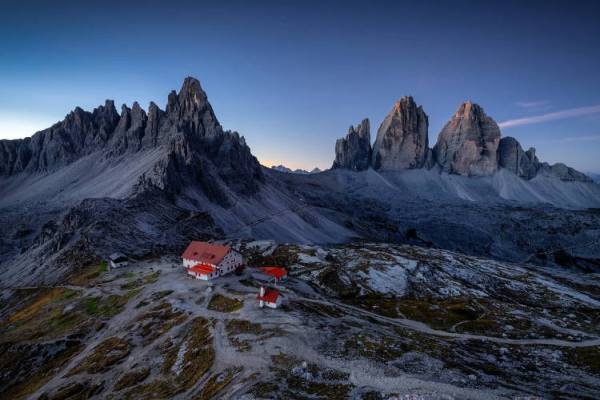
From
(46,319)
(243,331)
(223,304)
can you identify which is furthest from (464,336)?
(46,319)

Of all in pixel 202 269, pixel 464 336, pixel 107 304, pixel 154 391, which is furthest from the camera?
pixel 202 269

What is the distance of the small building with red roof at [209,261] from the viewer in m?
81.9

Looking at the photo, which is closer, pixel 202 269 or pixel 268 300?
pixel 268 300

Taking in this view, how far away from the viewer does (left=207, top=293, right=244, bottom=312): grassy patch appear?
63.4 metres

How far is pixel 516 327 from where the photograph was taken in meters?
80.9

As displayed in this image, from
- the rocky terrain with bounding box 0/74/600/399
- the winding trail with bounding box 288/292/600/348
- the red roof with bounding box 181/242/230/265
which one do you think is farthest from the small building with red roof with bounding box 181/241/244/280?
the winding trail with bounding box 288/292/600/348

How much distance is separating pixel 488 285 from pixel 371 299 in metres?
51.2

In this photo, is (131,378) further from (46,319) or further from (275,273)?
(275,273)

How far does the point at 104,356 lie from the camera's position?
5406 cm

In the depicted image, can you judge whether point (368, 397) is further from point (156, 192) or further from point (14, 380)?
point (156, 192)

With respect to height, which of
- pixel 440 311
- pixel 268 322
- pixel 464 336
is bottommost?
pixel 464 336

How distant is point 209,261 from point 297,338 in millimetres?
41324

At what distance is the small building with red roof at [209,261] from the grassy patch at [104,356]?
81.9 feet

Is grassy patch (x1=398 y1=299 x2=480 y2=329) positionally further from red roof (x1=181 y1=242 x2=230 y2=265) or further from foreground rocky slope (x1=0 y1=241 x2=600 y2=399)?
red roof (x1=181 y1=242 x2=230 y2=265)
